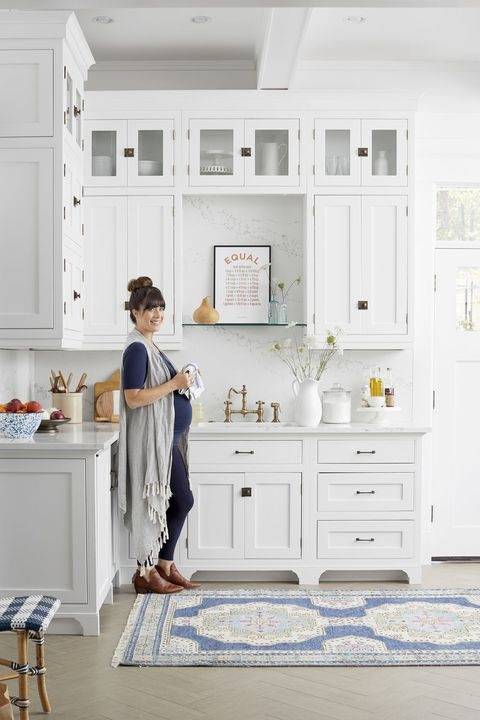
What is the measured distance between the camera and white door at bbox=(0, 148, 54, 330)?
425 centimetres

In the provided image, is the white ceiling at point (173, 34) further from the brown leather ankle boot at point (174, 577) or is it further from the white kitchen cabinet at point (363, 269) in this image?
the brown leather ankle boot at point (174, 577)

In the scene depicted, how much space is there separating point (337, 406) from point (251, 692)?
87.6 inches

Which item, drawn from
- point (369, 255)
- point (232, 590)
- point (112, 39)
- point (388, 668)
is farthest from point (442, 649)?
point (112, 39)

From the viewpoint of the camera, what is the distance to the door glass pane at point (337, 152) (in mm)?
5121

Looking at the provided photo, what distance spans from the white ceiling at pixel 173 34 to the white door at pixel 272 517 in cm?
248

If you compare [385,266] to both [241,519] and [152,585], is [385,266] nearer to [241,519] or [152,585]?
[241,519]

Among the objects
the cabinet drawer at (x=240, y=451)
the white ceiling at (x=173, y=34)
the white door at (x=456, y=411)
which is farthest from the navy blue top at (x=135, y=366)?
the white door at (x=456, y=411)

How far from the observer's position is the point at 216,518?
4855 millimetres

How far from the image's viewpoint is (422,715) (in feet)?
10.1

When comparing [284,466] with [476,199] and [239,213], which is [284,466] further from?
[476,199]

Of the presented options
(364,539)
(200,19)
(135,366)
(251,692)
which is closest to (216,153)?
(200,19)

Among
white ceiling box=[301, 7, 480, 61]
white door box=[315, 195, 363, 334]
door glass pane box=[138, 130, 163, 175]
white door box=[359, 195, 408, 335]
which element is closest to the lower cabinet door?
white door box=[315, 195, 363, 334]

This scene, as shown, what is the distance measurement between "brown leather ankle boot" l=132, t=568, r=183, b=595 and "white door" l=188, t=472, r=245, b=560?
0.31 metres

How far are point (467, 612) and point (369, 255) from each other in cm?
208
